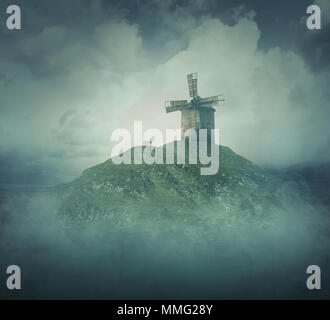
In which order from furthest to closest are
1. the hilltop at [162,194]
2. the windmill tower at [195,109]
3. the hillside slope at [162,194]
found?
the windmill tower at [195,109] → the hillside slope at [162,194] → the hilltop at [162,194]

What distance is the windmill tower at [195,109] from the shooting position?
270 feet

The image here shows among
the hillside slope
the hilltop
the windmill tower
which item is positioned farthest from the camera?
the windmill tower

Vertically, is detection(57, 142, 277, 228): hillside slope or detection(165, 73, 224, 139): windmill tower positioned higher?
detection(165, 73, 224, 139): windmill tower

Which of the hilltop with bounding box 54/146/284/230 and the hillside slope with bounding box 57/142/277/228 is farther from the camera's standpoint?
the hillside slope with bounding box 57/142/277/228

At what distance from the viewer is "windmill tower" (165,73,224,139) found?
82438 millimetres

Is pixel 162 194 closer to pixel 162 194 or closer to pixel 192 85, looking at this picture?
pixel 162 194

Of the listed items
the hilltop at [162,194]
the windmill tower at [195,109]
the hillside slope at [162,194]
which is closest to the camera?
the hilltop at [162,194]

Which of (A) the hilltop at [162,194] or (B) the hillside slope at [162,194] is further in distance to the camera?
(B) the hillside slope at [162,194]

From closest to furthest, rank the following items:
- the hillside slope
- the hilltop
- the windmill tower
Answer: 1. the hilltop
2. the hillside slope
3. the windmill tower

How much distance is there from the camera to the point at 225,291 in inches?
2146

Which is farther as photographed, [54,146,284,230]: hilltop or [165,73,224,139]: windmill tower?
[165,73,224,139]: windmill tower

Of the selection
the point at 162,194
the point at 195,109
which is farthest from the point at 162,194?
the point at 195,109
